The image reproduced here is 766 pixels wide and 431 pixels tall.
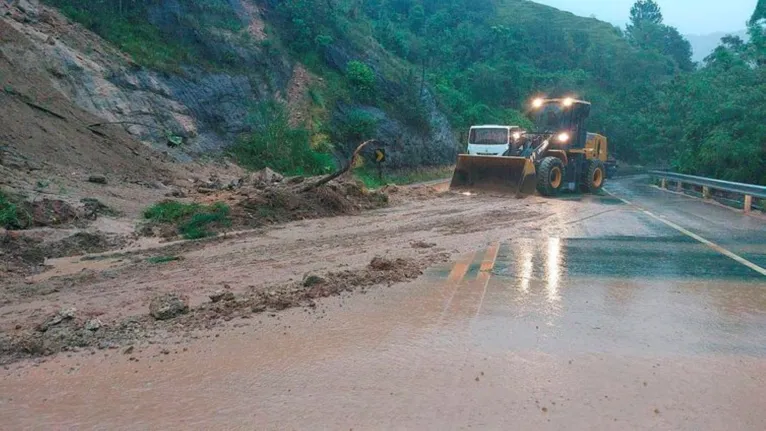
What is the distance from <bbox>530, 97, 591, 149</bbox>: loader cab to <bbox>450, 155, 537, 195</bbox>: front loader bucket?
302cm

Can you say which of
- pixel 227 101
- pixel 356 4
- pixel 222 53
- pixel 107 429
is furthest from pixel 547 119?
pixel 356 4

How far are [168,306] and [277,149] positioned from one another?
19.6 metres

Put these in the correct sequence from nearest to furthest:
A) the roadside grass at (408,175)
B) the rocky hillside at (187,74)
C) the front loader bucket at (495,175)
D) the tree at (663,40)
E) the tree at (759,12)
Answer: the rocky hillside at (187,74) → the front loader bucket at (495,175) → the roadside grass at (408,175) → the tree at (759,12) → the tree at (663,40)

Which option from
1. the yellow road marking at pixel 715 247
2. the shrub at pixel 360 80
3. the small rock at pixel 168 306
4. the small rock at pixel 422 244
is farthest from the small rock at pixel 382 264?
the shrub at pixel 360 80

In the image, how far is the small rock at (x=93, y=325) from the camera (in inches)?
219

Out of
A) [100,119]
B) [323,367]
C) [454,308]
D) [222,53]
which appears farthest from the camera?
[222,53]

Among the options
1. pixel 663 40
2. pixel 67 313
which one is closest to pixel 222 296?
pixel 67 313

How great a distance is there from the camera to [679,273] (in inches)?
333

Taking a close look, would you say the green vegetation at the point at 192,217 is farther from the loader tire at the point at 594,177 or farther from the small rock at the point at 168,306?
the loader tire at the point at 594,177

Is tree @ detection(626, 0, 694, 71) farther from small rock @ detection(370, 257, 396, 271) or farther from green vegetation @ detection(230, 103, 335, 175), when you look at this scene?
small rock @ detection(370, 257, 396, 271)

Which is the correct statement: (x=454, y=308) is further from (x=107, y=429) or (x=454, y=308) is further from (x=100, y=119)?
(x=100, y=119)

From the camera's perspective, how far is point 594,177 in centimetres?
2383

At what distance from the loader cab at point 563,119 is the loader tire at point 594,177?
1.02 meters

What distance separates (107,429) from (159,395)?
511 millimetres
